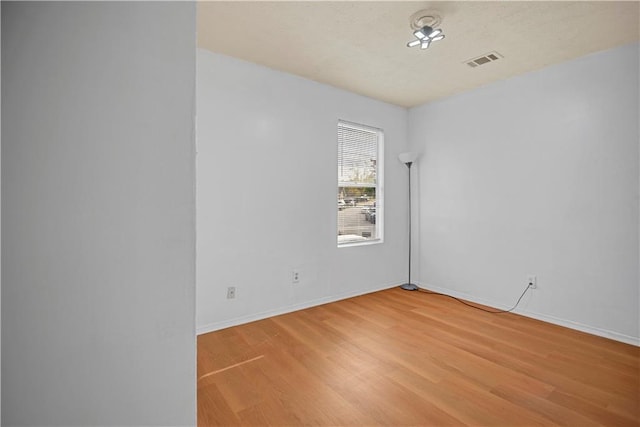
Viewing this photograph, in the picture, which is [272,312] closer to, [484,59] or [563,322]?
[563,322]

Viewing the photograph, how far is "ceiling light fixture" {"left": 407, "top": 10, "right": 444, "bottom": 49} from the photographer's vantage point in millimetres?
2121

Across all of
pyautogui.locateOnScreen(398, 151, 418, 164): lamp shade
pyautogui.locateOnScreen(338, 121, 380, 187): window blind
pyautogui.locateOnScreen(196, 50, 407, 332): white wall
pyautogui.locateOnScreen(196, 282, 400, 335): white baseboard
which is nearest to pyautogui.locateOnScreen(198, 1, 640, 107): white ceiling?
pyautogui.locateOnScreen(196, 50, 407, 332): white wall

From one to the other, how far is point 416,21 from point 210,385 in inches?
113

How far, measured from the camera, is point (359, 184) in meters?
3.89

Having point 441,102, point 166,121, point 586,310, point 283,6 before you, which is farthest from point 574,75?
point 166,121

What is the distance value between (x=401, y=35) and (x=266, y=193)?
1.83m

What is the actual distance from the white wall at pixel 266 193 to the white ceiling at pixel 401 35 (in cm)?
28

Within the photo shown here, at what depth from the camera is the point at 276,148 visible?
3090 mm

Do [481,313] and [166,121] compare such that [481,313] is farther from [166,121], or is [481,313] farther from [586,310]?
[166,121]

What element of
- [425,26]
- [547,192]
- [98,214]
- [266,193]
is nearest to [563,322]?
[547,192]

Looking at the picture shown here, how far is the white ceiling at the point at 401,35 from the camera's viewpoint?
207 cm

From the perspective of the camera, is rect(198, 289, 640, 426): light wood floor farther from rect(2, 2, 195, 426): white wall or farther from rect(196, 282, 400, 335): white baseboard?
rect(2, 2, 195, 426): white wall

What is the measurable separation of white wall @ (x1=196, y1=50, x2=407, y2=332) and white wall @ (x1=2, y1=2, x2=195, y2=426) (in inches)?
79.4

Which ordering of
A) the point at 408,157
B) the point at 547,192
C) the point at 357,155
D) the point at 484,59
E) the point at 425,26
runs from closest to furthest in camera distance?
the point at 425,26
the point at 484,59
the point at 547,192
the point at 357,155
the point at 408,157
